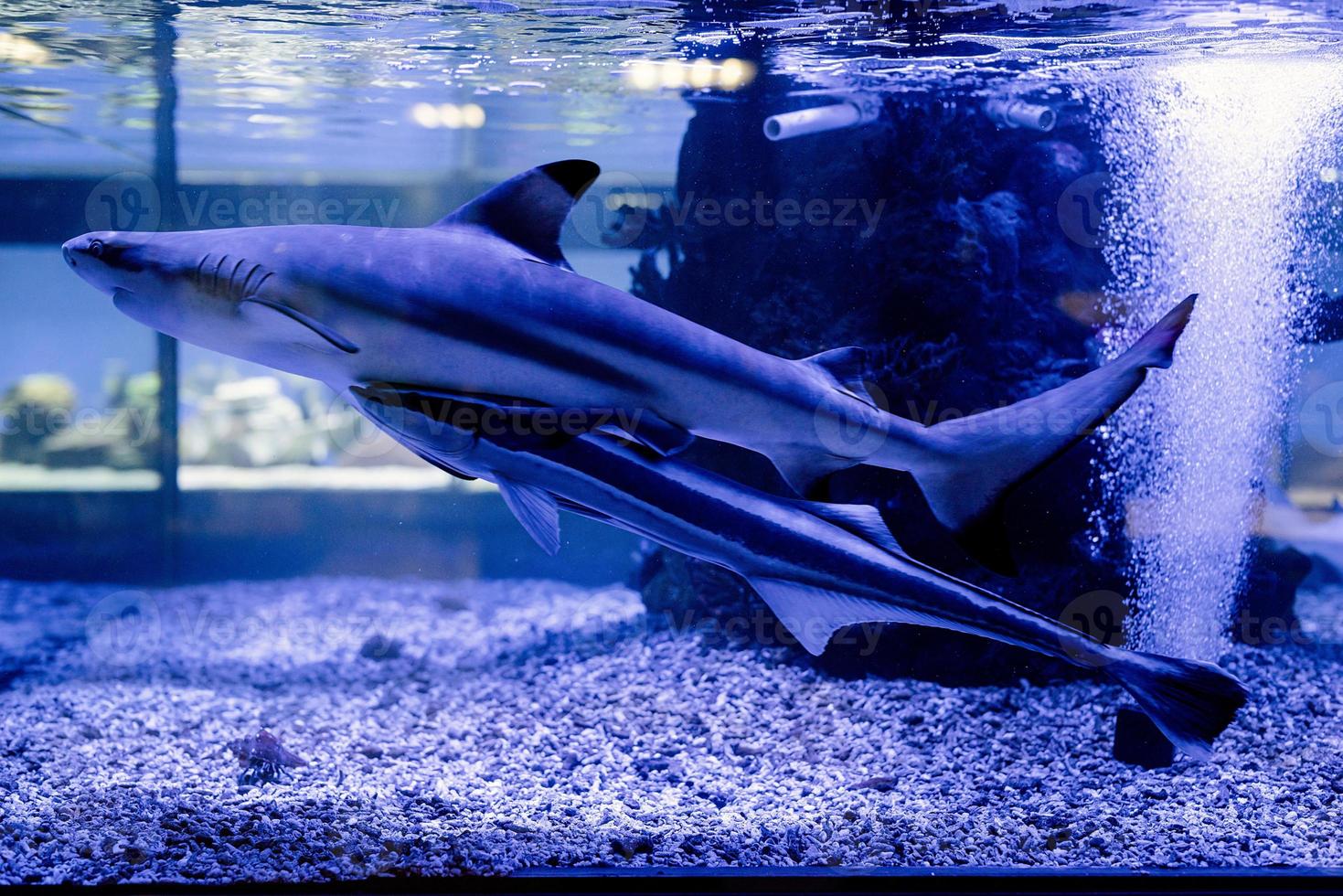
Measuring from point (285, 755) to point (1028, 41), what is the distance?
6.83 m

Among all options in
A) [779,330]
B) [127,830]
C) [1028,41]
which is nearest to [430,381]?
[127,830]

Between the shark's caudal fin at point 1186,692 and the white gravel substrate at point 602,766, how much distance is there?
42.9 inches

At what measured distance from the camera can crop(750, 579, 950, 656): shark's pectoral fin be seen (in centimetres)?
273

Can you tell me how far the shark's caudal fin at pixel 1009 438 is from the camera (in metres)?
2.71

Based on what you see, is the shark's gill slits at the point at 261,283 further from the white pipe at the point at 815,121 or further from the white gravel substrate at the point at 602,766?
the white pipe at the point at 815,121

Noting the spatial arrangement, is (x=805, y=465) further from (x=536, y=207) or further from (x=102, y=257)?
(x=102, y=257)

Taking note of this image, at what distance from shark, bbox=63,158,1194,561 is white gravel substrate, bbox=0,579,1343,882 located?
1.76m

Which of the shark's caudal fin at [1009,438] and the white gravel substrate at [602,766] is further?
the white gravel substrate at [602,766]

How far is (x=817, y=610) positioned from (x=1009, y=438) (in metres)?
0.80

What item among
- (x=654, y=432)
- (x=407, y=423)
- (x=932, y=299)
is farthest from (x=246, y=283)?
(x=932, y=299)

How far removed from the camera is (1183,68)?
712cm

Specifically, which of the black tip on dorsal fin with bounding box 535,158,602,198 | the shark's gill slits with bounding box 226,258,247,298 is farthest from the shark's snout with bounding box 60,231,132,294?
the black tip on dorsal fin with bounding box 535,158,602,198

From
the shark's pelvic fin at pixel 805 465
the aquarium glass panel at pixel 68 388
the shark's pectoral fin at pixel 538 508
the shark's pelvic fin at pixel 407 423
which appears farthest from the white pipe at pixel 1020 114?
the aquarium glass panel at pixel 68 388

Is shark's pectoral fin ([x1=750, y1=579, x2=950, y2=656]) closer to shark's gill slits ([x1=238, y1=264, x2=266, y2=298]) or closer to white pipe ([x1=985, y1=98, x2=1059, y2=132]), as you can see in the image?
shark's gill slits ([x1=238, y1=264, x2=266, y2=298])
